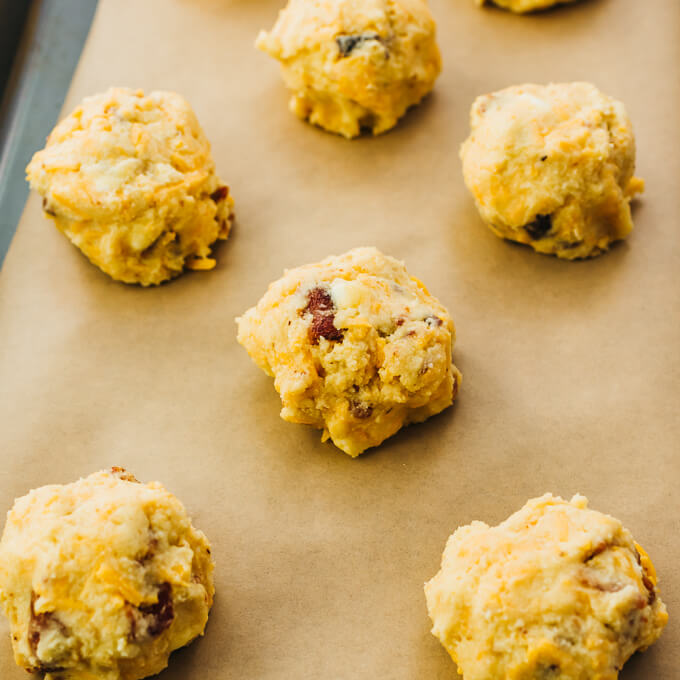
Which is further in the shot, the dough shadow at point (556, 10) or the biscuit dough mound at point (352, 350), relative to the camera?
the dough shadow at point (556, 10)

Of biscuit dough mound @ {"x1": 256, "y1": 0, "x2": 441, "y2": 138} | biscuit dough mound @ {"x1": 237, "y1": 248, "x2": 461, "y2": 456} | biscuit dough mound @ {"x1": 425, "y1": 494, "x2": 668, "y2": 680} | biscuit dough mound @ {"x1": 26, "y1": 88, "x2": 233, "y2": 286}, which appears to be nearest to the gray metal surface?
biscuit dough mound @ {"x1": 26, "y1": 88, "x2": 233, "y2": 286}

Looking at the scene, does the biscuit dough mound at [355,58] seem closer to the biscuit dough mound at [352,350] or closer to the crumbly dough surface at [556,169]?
the crumbly dough surface at [556,169]

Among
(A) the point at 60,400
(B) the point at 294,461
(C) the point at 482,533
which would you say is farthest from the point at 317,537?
(A) the point at 60,400

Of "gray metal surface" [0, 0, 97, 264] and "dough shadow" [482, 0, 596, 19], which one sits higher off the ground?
"dough shadow" [482, 0, 596, 19]

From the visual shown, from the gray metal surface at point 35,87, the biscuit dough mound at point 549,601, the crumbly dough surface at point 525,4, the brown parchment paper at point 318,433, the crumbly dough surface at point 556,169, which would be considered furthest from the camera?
the crumbly dough surface at point 525,4

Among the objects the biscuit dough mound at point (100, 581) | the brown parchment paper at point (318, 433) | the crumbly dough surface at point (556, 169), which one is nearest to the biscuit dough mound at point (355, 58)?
the brown parchment paper at point (318, 433)

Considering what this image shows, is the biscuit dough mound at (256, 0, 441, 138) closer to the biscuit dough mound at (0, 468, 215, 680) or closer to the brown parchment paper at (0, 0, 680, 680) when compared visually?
the brown parchment paper at (0, 0, 680, 680)

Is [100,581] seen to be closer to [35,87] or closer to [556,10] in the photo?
[35,87]
